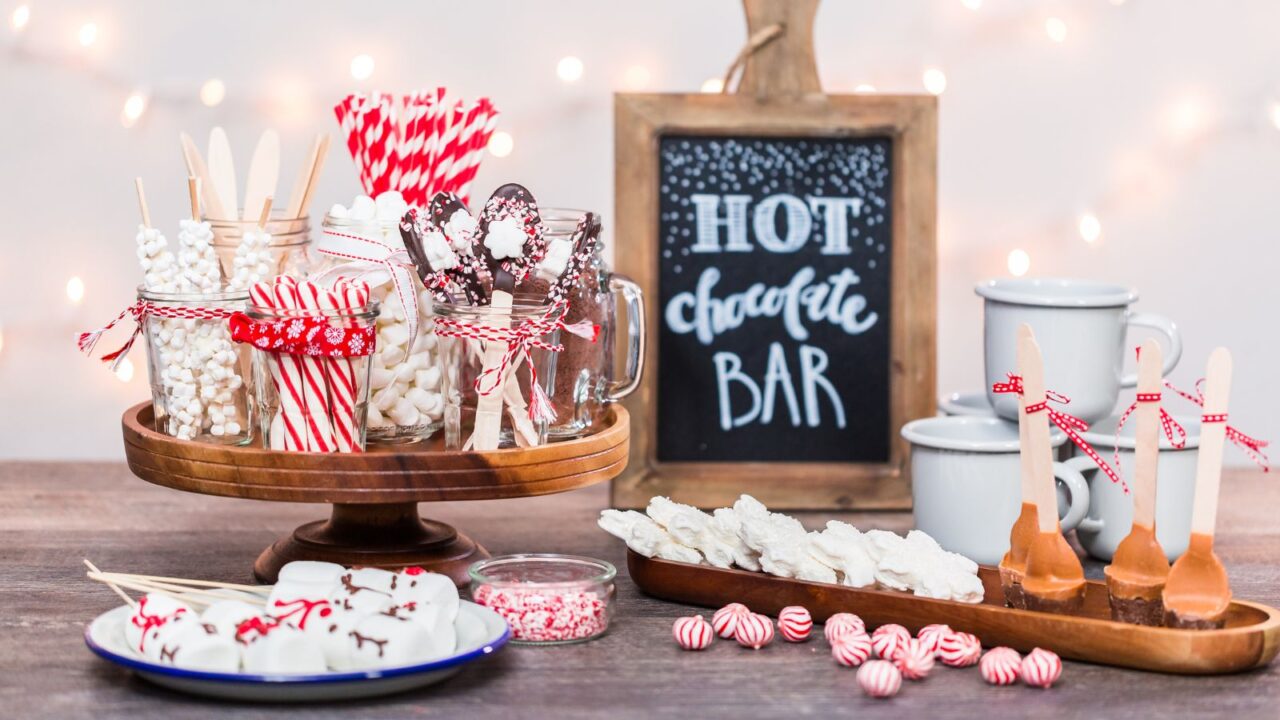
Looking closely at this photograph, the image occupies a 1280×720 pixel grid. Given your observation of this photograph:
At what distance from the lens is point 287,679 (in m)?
0.83

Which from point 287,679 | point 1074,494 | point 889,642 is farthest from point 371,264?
point 1074,494

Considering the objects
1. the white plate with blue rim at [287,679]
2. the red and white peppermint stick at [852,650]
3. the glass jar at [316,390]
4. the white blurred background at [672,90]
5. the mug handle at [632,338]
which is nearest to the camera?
the white plate with blue rim at [287,679]

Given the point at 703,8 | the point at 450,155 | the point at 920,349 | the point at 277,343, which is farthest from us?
the point at 703,8

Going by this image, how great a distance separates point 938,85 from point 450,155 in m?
0.76

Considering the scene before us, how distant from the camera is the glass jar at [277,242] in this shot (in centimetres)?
117

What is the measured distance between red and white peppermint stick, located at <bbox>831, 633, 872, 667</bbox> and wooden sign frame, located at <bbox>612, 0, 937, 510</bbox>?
0.47m

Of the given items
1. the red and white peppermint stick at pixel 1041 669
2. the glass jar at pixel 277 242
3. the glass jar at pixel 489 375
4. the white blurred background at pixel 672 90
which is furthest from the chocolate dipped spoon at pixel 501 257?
the white blurred background at pixel 672 90

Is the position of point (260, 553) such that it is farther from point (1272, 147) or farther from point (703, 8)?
point (1272, 147)

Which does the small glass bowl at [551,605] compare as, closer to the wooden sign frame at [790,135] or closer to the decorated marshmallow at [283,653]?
the decorated marshmallow at [283,653]

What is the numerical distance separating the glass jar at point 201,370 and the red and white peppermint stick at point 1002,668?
1.93 feet

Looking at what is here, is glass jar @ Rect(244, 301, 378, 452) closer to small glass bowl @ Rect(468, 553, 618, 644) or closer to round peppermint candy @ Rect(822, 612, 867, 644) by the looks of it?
small glass bowl @ Rect(468, 553, 618, 644)

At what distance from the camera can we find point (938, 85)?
1712mm

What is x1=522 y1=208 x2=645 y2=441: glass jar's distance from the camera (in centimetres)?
115

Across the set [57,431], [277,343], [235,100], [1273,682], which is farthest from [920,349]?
[57,431]
